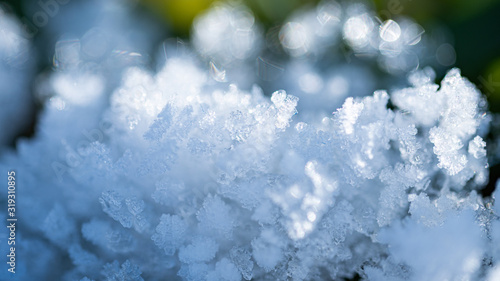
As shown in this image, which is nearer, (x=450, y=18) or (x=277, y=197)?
(x=277, y=197)

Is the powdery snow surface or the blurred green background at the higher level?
the blurred green background

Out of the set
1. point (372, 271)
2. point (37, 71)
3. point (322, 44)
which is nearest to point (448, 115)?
point (372, 271)

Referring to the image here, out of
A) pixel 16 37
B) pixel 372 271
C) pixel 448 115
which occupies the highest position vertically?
pixel 16 37

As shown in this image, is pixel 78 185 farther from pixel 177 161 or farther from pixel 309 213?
pixel 309 213

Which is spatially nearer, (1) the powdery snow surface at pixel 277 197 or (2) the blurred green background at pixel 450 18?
(1) the powdery snow surface at pixel 277 197

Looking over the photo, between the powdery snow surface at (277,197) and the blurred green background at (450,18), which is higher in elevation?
the blurred green background at (450,18)

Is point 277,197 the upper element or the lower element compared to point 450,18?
lower

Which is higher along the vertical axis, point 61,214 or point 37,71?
point 37,71

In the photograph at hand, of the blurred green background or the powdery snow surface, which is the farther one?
the blurred green background
